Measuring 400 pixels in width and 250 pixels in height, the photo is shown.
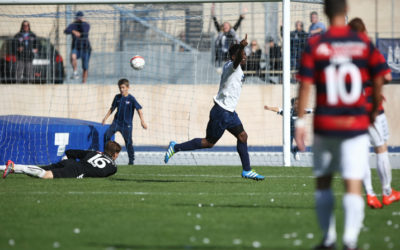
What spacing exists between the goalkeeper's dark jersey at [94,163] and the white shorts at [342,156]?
720cm

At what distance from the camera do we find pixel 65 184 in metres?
11.0

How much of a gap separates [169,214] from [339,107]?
301cm

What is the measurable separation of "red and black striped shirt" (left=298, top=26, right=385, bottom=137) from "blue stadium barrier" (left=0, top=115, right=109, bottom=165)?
10881 mm

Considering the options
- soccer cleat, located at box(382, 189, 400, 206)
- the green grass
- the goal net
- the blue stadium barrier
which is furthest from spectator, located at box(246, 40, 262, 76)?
soccer cleat, located at box(382, 189, 400, 206)

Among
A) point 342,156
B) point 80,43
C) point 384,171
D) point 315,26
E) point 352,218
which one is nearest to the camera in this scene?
point 352,218

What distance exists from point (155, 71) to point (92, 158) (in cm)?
1062

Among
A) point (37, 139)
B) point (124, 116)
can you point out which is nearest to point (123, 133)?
point (124, 116)

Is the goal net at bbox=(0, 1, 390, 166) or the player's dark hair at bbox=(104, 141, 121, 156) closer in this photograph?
the player's dark hair at bbox=(104, 141, 121, 156)

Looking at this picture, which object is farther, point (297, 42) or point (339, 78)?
point (297, 42)

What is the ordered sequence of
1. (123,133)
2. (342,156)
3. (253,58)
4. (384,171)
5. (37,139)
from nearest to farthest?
(342,156) → (384,171) → (37,139) → (123,133) → (253,58)

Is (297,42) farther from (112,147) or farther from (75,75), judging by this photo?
(112,147)

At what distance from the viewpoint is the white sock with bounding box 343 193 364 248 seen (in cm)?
497

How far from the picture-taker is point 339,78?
202 inches

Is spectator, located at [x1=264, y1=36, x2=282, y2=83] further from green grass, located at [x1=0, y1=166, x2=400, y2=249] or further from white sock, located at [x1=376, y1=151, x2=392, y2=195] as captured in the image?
white sock, located at [x1=376, y1=151, x2=392, y2=195]
